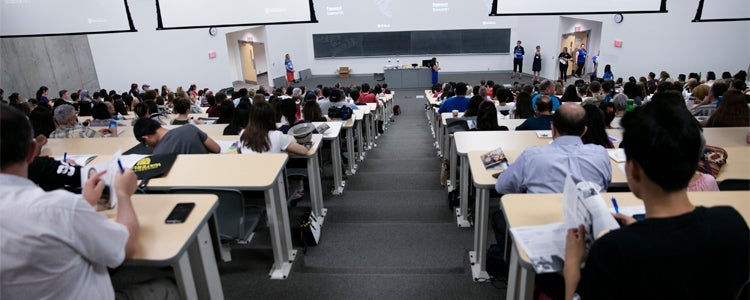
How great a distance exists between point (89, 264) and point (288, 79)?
1210 cm

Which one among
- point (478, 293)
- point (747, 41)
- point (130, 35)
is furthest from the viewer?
point (130, 35)

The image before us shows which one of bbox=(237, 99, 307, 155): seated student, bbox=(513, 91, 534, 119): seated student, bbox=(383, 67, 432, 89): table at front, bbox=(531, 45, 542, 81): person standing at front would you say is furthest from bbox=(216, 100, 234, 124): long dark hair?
bbox=(531, 45, 542, 81): person standing at front

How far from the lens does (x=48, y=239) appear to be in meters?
1.19

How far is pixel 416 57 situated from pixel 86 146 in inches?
484

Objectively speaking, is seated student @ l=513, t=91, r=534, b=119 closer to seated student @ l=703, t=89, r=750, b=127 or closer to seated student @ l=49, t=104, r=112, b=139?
seated student @ l=703, t=89, r=750, b=127

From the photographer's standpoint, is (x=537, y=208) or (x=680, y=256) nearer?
(x=680, y=256)

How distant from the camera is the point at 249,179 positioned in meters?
2.32

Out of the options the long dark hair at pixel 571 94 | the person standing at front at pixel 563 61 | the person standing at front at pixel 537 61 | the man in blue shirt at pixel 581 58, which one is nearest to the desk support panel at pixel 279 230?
the long dark hair at pixel 571 94

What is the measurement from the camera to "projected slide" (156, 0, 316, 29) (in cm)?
483

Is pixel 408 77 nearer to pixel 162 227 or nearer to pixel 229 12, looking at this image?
pixel 229 12

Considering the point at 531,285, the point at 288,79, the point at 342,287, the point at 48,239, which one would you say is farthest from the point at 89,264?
the point at 288,79

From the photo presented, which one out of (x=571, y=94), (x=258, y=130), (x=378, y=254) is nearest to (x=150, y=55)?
(x=258, y=130)

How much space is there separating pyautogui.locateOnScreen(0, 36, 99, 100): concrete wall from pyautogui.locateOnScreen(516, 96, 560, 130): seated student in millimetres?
8597

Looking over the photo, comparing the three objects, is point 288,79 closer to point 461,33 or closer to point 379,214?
point 461,33
